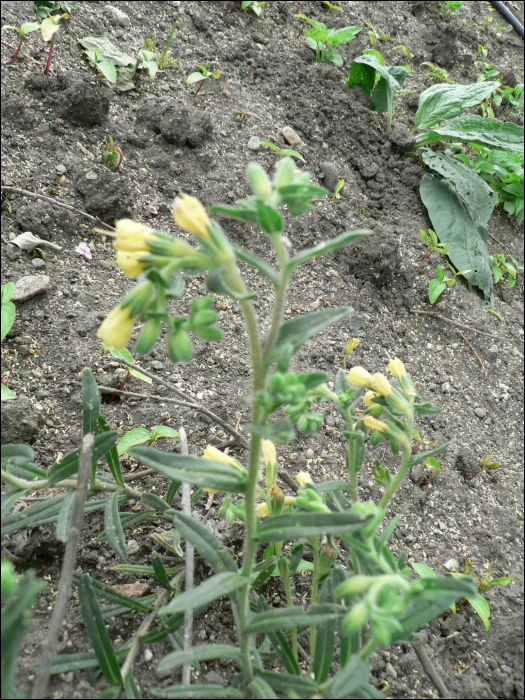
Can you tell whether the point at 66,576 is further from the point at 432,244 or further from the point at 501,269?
the point at 501,269

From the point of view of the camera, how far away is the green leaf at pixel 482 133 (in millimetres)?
2957

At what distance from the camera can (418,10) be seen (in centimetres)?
400

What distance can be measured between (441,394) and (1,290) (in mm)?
1888

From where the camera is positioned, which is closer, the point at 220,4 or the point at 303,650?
the point at 303,650

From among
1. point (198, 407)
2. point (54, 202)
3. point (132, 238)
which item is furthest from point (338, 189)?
point (132, 238)

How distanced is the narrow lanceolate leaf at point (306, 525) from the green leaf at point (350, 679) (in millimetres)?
239

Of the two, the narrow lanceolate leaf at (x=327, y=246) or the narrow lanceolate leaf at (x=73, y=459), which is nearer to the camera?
the narrow lanceolate leaf at (x=327, y=246)

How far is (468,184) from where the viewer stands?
9.83ft

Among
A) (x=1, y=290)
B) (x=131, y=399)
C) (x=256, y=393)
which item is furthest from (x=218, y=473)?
(x=131, y=399)

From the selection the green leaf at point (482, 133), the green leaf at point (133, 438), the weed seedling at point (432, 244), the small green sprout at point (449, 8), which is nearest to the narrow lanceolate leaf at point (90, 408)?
the green leaf at point (133, 438)

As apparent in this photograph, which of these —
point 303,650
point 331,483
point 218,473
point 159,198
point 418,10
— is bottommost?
point 303,650

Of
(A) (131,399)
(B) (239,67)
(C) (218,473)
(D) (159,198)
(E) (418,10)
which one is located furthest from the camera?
(E) (418,10)

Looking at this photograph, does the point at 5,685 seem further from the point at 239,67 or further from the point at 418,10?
the point at 418,10

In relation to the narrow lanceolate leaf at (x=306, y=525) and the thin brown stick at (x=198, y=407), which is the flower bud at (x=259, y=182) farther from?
the thin brown stick at (x=198, y=407)
